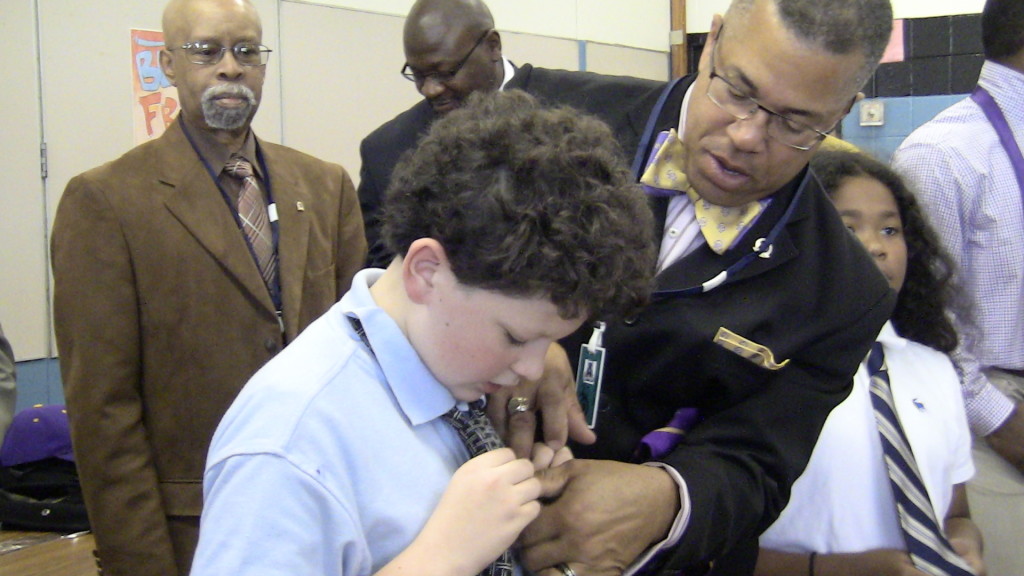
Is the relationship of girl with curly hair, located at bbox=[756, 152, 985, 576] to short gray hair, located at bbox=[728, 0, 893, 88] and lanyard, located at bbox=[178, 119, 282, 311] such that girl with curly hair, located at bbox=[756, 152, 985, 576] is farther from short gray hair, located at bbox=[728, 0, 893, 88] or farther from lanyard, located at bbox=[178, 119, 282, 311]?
lanyard, located at bbox=[178, 119, 282, 311]

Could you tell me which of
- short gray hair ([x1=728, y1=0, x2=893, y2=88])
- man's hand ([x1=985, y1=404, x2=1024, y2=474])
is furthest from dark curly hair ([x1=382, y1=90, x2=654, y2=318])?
man's hand ([x1=985, y1=404, x2=1024, y2=474])

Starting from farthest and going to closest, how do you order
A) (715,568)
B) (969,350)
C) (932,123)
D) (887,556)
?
(932,123) < (969,350) < (887,556) < (715,568)

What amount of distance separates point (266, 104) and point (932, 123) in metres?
3.28

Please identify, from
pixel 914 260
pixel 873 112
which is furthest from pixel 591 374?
pixel 873 112

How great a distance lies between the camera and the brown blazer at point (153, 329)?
6.54 feet

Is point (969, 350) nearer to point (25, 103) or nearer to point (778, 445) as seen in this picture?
point (778, 445)

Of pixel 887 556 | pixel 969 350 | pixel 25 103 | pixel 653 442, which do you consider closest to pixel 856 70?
pixel 653 442

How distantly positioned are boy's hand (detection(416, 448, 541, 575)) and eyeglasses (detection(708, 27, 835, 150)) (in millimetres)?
689

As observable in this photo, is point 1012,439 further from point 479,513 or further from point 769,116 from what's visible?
point 479,513

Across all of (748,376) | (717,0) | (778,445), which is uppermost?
(717,0)

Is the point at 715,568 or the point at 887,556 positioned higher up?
the point at 715,568

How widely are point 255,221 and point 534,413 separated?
1270mm

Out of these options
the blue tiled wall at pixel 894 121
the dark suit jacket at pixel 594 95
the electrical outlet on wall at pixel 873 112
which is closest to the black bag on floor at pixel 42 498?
the dark suit jacket at pixel 594 95

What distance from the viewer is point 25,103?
3.78m
